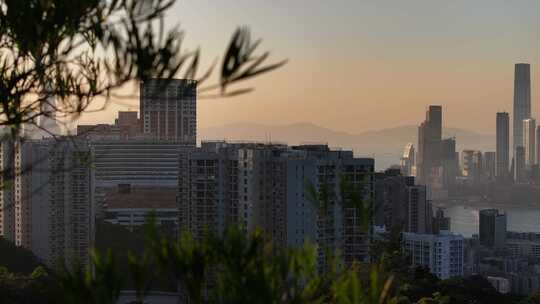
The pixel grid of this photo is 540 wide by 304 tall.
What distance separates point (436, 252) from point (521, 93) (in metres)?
40.9

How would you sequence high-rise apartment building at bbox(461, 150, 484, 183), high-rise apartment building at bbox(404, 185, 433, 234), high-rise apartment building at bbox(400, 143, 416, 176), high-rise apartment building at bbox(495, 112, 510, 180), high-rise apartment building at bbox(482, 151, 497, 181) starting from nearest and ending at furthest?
high-rise apartment building at bbox(404, 185, 433, 234) < high-rise apartment building at bbox(400, 143, 416, 176) < high-rise apartment building at bbox(495, 112, 510, 180) < high-rise apartment building at bbox(461, 150, 484, 183) < high-rise apartment building at bbox(482, 151, 497, 181)

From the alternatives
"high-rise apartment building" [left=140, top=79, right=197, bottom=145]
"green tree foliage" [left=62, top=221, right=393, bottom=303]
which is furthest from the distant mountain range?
"green tree foliage" [left=62, top=221, right=393, bottom=303]

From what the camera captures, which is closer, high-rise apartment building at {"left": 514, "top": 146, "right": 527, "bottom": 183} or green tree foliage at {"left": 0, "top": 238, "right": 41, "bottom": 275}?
green tree foliage at {"left": 0, "top": 238, "right": 41, "bottom": 275}

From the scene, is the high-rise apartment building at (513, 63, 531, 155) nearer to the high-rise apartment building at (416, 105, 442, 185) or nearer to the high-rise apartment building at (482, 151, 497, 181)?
the high-rise apartment building at (482, 151, 497, 181)

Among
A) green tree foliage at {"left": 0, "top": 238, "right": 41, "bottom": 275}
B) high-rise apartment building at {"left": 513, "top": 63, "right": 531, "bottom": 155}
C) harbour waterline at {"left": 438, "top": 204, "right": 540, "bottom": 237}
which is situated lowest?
harbour waterline at {"left": 438, "top": 204, "right": 540, "bottom": 237}

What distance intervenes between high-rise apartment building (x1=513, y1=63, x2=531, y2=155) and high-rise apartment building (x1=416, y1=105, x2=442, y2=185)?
34.3 feet

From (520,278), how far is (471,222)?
636 inches

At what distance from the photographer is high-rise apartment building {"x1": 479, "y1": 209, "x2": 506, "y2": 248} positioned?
23.0 m

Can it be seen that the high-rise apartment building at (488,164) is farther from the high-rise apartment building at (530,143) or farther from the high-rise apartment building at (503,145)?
the high-rise apartment building at (530,143)

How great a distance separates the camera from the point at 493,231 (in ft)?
76.0

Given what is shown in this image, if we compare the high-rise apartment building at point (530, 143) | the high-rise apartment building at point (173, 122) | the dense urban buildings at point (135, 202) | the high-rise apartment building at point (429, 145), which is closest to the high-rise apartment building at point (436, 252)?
the dense urban buildings at point (135, 202)

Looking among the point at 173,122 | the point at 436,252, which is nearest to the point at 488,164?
the point at 173,122

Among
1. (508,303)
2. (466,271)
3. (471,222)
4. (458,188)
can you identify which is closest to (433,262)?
(466,271)

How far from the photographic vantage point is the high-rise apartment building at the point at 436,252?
14992mm
